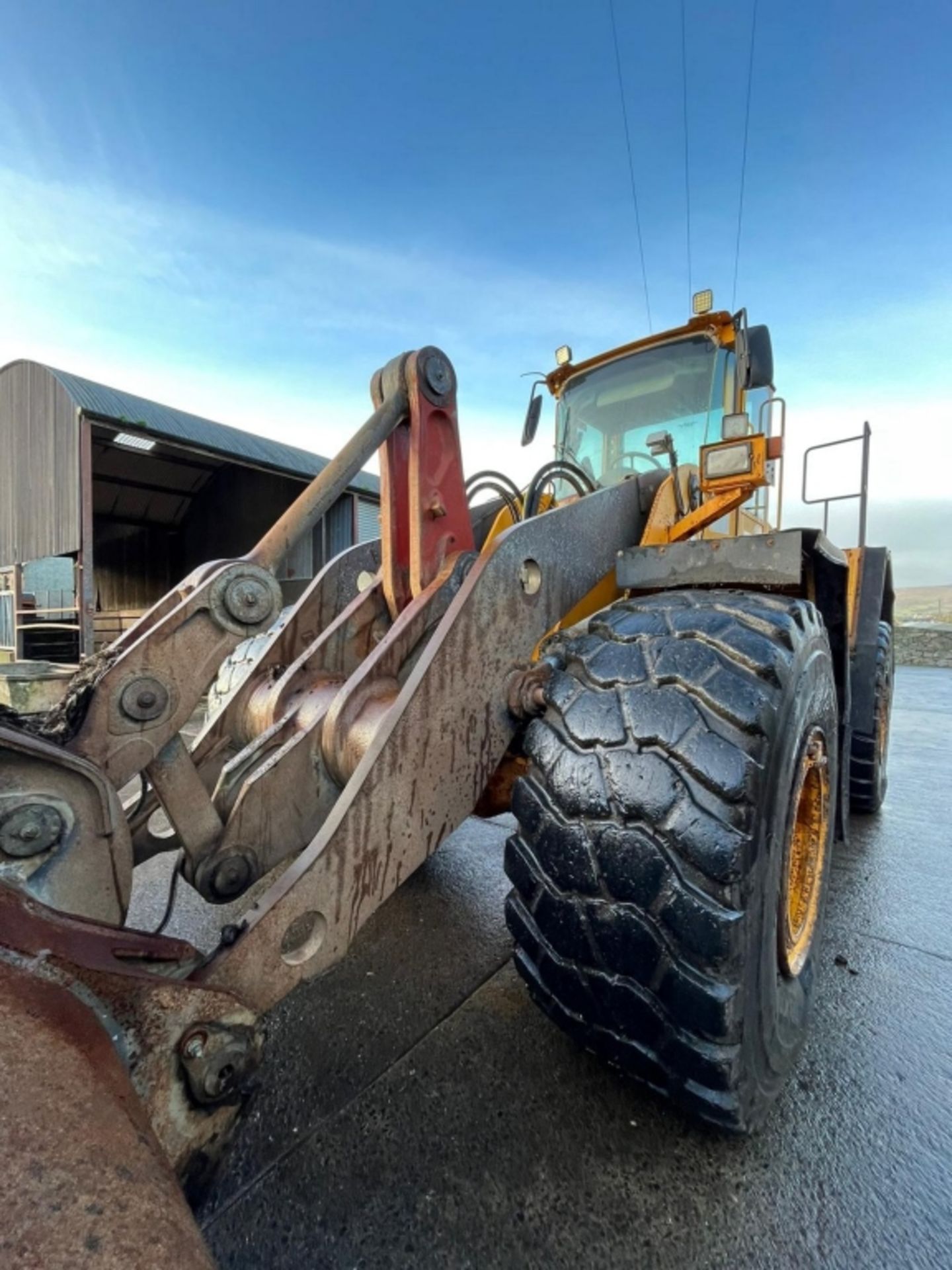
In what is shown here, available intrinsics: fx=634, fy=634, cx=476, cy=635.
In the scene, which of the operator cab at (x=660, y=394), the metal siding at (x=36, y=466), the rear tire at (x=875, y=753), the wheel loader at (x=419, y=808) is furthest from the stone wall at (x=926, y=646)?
the metal siding at (x=36, y=466)

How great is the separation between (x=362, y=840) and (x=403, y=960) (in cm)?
117

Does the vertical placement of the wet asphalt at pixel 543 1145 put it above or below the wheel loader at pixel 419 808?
below

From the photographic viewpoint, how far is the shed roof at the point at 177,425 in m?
11.2

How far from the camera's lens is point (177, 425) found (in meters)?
12.2

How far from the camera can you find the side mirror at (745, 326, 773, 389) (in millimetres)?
3082

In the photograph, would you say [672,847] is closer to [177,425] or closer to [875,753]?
[875,753]

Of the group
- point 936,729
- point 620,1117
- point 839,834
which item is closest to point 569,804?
point 620,1117

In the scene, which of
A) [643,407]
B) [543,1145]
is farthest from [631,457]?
[543,1145]

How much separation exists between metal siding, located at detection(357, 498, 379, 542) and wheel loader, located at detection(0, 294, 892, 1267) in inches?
553

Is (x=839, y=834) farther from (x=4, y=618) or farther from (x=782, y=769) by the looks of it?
(x=4, y=618)

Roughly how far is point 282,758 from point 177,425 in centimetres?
1273

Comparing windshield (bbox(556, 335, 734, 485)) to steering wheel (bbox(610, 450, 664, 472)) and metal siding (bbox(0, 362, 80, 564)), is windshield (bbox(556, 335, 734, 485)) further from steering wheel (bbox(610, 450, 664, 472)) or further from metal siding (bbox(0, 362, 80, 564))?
metal siding (bbox(0, 362, 80, 564))

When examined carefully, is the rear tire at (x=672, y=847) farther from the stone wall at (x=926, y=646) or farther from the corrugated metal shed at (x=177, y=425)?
the stone wall at (x=926, y=646)

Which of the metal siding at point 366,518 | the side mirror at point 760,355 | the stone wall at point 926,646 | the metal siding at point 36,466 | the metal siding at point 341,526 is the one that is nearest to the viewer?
the side mirror at point 760,355
